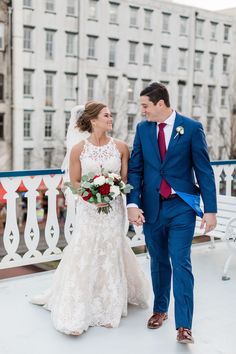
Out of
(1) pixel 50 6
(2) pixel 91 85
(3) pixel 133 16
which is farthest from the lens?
(3) pixel 133 16

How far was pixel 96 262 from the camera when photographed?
13.0ft

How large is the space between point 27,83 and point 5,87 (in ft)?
5.75

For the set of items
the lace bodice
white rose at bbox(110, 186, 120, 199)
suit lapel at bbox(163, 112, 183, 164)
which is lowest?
white rose at bbox(110, 186, 120, 199)

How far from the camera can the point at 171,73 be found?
40062mm

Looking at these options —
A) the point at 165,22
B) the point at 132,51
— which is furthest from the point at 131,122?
the point at 165,22

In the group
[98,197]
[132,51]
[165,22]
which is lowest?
[98,197]

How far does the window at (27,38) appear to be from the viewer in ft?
104

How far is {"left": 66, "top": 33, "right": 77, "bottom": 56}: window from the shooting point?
110ft

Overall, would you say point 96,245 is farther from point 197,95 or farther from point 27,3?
point 197,95

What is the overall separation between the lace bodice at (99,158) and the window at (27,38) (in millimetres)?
29560

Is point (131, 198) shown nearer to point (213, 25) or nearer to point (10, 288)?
point (10, 288)

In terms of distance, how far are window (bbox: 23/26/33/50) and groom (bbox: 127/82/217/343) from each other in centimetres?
3002

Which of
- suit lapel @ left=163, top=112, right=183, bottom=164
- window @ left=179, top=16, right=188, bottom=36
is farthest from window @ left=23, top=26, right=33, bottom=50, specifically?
suit lapel @ left=163, top=112, right=183, bottom=164

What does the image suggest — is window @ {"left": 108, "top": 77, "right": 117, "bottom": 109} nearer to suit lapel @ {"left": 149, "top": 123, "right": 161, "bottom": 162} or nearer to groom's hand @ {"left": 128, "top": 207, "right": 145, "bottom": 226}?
suit lapel @ {"left": 149, "top": 123, "right": 161, "bottom": 162}
